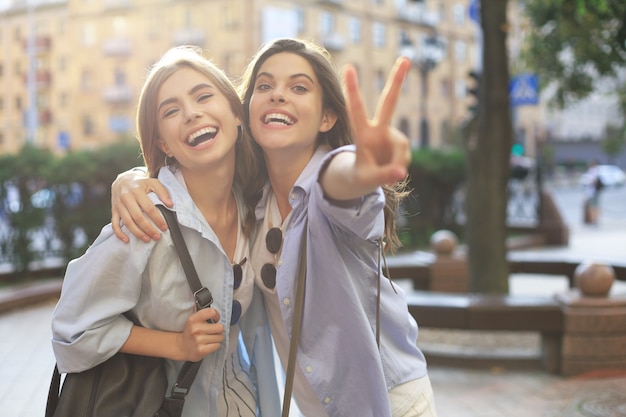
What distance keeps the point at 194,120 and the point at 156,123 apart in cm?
18

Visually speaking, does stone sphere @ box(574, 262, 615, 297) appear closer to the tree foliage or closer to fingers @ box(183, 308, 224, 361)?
fingers @ box(183, 308, 224, 361)

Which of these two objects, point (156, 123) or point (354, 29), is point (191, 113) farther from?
point (354, 29)

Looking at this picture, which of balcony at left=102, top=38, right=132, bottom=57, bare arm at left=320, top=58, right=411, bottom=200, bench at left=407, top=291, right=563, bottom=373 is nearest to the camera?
bare arm at left=320, top=58, right=411, bottom=200

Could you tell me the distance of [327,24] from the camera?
47062 millimetres

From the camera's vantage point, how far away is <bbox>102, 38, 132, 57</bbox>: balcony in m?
48.6

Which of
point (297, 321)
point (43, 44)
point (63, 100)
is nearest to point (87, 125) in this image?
point (63, 100)

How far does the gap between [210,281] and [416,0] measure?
1275 centimetres

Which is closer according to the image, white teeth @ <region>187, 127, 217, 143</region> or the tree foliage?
white teeth @ <region>187, 127, 217, 143</region>

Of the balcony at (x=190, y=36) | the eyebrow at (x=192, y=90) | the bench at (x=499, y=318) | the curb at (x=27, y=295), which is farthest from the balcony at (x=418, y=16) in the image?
the eyebrow at (x=192, y=90)

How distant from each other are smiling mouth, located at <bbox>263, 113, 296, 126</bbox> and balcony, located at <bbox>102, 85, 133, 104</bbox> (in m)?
49.0

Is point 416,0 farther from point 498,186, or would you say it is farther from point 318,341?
point 318,341

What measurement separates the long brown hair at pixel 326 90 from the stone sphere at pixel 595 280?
13.0 ft

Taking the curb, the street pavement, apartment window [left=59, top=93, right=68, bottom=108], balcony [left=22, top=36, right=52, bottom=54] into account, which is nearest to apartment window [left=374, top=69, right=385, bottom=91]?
apartment window [left=59, top=93, right=68, bottom=108]

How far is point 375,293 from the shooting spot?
2.18 m
